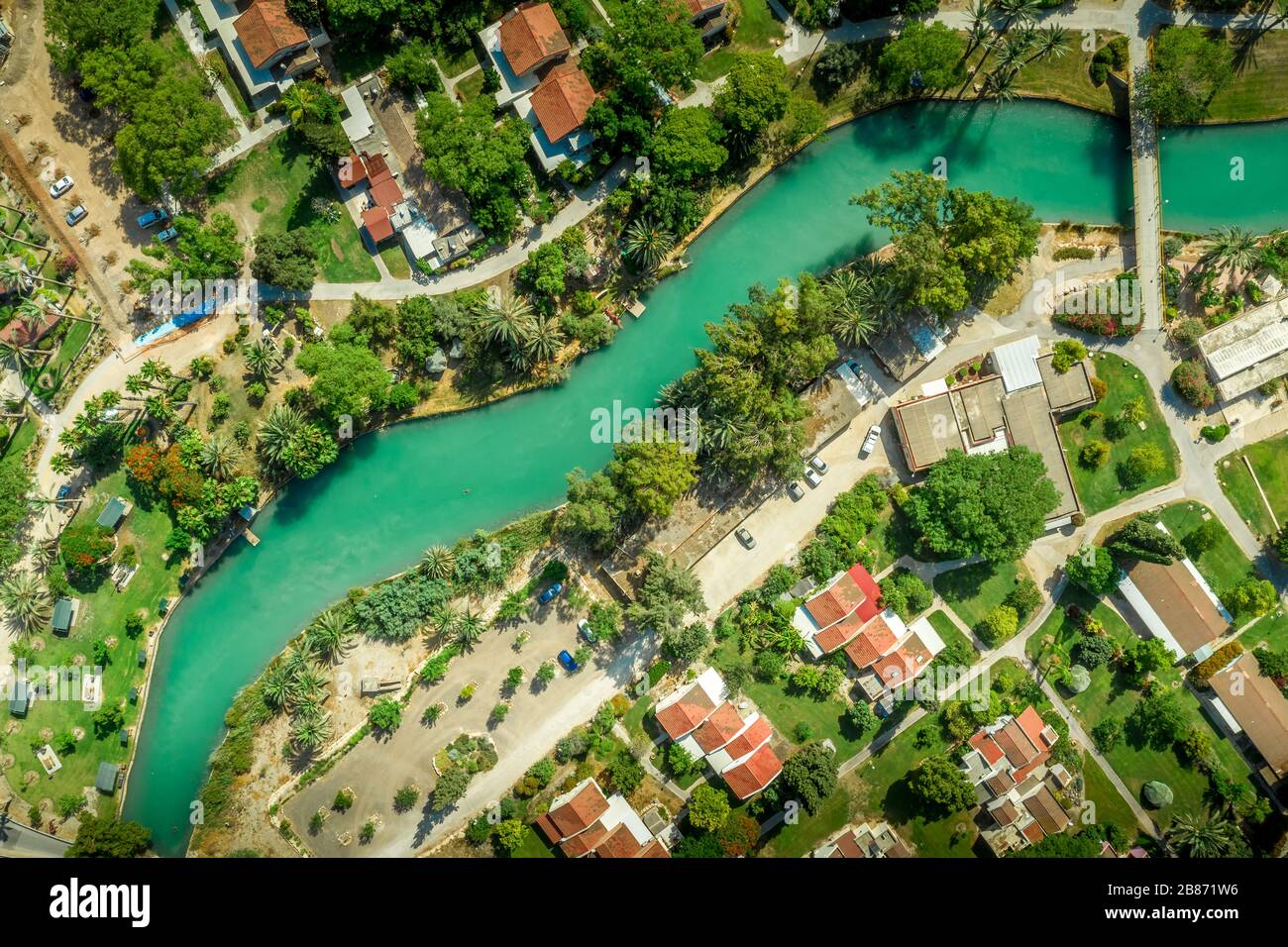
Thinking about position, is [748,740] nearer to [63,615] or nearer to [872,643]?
[872,643]

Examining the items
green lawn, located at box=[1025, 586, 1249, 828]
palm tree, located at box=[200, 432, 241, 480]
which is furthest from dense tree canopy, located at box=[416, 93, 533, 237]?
green lawn, located at box=[1025, 586, 1249, 828]

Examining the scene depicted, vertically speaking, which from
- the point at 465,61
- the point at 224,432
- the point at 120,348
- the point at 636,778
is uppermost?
the point at 465,61

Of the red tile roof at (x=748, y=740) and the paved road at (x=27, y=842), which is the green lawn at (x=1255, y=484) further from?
the paved road at (x=27, y=842)

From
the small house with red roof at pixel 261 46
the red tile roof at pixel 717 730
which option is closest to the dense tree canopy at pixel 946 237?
the red tile roof at pixel 717 730

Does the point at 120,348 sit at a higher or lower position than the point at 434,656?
higher

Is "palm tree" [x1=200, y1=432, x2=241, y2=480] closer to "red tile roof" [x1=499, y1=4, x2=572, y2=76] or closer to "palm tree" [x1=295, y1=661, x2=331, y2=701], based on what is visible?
"palm tree" [x1=295, y1=661, x2=331, y2=701]

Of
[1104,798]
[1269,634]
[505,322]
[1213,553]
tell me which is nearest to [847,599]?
[1104,798]
